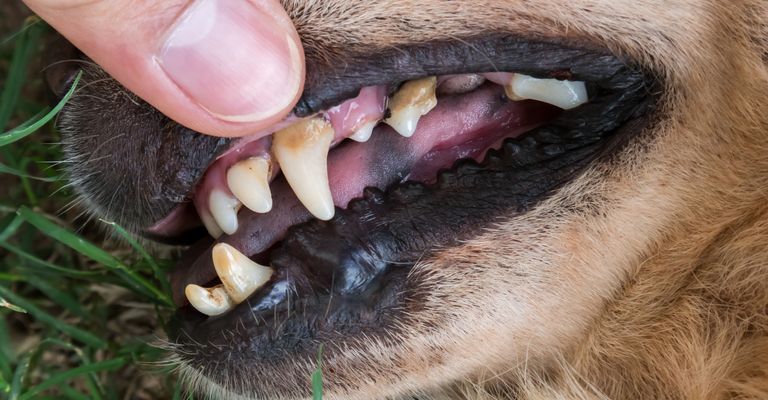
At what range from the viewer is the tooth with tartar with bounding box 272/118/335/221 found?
5.69 ft

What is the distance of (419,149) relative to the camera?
190cm

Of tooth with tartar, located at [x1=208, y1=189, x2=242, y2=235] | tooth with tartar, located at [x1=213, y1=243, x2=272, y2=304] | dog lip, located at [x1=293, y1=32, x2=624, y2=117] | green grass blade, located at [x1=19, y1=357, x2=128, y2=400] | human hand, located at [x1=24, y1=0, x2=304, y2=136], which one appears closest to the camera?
human hand, located at [x1=24, y1=0, x2=304, y2=136]

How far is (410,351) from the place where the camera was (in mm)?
1760

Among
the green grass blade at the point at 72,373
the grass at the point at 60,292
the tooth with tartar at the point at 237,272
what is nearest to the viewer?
the tooth with tartar at the point at 237,272

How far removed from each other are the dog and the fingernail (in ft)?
0.48

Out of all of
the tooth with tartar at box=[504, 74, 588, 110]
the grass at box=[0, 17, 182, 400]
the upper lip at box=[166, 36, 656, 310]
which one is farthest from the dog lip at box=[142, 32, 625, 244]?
the grass at box=[0, 17, 182, 400]

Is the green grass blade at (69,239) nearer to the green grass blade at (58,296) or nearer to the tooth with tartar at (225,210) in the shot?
the green grass blade at (58,296)

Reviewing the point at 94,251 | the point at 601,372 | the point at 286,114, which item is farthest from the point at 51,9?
the point at 601,372

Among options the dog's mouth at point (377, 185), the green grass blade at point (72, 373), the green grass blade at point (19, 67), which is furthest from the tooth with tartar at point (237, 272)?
the green grass blade at point (19, 67)

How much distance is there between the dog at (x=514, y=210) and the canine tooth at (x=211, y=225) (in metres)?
0.13

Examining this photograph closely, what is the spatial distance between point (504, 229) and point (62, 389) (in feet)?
4.24

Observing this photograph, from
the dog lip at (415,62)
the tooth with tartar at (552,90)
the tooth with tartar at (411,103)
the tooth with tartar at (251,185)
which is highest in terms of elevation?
the dog lip at (415,62)

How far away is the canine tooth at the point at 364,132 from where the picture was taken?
1840 millimetres

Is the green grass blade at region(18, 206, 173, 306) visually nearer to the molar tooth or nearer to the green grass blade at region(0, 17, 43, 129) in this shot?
the green grass blade at region(0, 17, 43, 129)
